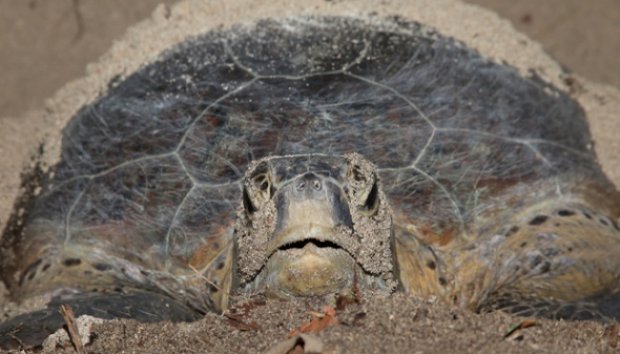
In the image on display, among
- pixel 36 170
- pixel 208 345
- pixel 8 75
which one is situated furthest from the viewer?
pixel 8 75

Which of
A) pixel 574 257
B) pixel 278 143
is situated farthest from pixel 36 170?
pixel 574 257

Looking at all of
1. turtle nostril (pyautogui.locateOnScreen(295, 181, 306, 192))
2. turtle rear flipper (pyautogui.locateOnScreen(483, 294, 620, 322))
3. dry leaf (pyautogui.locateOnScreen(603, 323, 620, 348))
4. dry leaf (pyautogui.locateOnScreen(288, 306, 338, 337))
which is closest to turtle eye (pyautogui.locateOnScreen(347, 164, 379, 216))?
turtle nostril (pyautogui.locateOnScreen(295, 181, 306, 192))

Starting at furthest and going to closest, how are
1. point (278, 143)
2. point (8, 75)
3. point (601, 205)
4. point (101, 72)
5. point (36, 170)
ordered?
point (8, 75) → point (101, 72) → point (36, 170) → point (601, 205) → point (278, 143)

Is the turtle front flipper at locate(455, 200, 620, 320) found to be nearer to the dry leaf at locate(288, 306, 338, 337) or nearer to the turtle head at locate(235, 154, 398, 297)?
the turtle head at locate(235, 154, 398, 297)

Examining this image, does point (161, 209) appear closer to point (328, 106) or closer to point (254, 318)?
point (328, 106)

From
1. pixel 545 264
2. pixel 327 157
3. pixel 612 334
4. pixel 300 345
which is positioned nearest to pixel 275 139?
pixel 327 157

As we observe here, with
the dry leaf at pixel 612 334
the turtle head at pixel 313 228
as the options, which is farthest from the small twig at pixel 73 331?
the dry leaf at pixel 612 334

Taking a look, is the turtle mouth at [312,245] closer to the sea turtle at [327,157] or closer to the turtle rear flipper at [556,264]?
the sea turtle at [327,157]

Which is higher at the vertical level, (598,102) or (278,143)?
(598,102)
